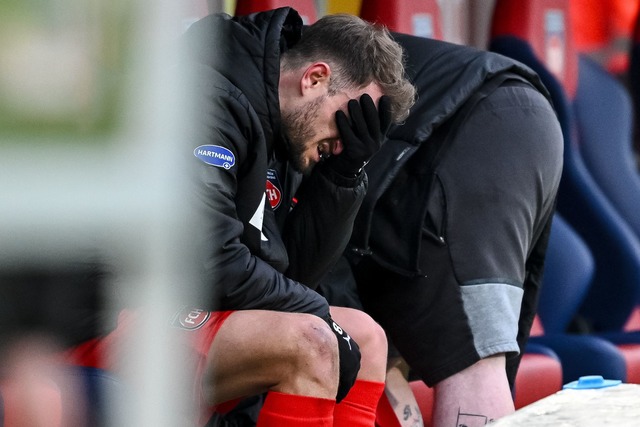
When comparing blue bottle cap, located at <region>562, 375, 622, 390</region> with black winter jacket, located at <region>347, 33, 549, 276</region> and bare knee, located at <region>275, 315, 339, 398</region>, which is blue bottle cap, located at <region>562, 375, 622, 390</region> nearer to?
bare knee, located at <region>275, 315, 339, 398</region>

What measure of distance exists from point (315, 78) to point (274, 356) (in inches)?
18.0

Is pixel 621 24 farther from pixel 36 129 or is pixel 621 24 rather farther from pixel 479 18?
pixel 36 129

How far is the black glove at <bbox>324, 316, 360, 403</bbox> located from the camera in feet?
5.37

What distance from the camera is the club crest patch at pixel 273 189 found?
1901mm

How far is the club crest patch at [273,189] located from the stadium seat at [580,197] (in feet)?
4.16

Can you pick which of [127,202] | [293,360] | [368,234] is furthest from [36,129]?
[368,234]

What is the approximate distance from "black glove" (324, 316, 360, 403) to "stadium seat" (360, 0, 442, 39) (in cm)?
123

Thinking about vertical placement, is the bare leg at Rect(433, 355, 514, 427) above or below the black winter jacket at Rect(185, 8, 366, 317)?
below

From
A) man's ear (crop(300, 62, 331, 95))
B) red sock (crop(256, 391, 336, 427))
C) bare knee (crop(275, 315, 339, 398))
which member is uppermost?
man's ear (crop(300, 62, 331, 95))

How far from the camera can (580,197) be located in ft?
9.76

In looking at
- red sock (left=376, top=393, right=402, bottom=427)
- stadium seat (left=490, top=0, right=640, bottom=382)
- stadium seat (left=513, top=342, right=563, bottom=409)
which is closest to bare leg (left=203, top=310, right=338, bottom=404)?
red sock (left=376, top=393, right=402, bottom=427)

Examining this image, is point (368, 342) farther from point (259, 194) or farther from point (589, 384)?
point (589, 384)

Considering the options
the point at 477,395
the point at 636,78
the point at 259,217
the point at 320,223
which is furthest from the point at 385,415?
the point at 636,78

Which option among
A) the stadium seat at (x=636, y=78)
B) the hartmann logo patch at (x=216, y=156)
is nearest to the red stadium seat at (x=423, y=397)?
the hartmann logo patch at (x=216, y=156)
